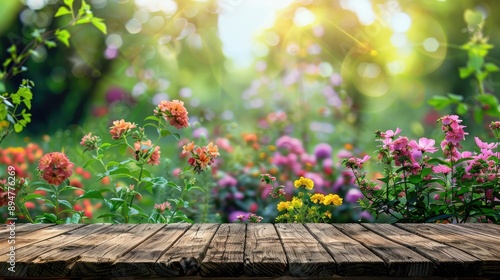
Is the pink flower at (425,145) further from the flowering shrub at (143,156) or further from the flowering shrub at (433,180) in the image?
the flowering shrub at (143,156)

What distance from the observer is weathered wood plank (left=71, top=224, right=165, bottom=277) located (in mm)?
1185

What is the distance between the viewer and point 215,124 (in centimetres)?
382

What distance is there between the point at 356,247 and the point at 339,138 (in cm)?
241

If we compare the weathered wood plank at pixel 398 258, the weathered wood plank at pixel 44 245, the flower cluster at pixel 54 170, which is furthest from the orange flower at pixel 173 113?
the weathered wood plank at pixel 398 258

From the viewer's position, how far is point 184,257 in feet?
4.01

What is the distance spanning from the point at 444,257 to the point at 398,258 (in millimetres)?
98

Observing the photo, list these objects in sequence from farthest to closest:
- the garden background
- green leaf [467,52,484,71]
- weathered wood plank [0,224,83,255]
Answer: the garden background → green leaf [467,52,484,71] → weathered wood plank [0,224,83,255]

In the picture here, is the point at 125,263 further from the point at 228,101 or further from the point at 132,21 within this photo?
the point at 132,21

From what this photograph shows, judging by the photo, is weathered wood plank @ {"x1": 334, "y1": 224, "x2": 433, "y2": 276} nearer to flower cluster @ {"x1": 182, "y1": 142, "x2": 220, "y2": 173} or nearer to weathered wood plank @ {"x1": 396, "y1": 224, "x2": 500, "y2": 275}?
weathered wood plank @ {"x1": 396, "y1": 224, "x2": 500, "y2": 275}

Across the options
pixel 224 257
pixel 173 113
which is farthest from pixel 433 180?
pixel 224 257

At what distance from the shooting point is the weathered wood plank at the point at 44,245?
3.90 feet

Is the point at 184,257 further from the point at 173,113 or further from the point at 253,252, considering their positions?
the point at 173,113

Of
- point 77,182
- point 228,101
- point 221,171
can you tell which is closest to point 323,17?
point 228,101

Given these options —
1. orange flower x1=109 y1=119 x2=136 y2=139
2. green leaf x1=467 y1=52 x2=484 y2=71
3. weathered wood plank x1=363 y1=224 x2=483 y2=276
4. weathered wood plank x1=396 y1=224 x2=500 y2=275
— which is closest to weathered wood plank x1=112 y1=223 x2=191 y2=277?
weathered wood plank x1=363 y1=224 x2=483 y2=276
